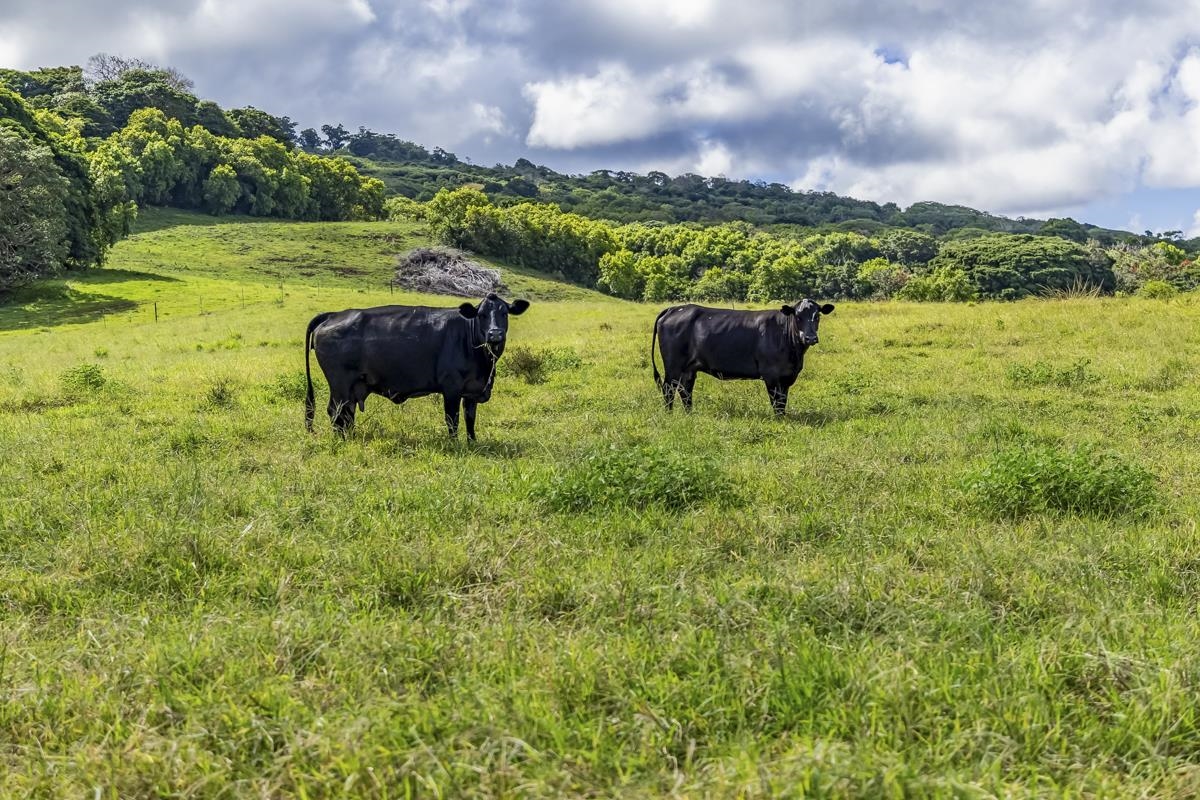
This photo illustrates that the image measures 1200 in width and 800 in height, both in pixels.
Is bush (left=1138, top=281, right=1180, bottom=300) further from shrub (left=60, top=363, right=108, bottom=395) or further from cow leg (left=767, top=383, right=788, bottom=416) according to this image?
shrub (left=60, top=363, right=108, bottom=395)

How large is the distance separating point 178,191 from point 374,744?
4295 inches

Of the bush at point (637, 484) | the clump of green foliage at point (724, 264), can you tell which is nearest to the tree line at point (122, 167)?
the clump of green foliage at point (724, 264)

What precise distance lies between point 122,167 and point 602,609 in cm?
9148

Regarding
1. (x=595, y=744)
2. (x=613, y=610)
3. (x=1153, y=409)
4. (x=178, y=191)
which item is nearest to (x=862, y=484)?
(x=613, y=610)

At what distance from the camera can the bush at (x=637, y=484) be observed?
6090 millimetres

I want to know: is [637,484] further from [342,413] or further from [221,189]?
[221,189]

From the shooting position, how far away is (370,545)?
16.8ft

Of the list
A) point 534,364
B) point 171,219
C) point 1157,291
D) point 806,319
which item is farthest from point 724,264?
point 806,319

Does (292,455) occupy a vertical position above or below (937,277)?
below

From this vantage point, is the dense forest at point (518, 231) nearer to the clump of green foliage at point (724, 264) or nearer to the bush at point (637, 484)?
the clump of green foliage at point (724, 264)

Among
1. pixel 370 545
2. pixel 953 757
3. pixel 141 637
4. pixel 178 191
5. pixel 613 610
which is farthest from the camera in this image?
pixel 178 191

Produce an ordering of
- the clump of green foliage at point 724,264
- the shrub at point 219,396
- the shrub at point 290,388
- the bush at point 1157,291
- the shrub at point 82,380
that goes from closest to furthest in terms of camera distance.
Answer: the shrub at point 219,396 → the shrub at point 290,388 → the shrub at point 82,380 → the bush at point 1157,291 → the clump of green foliage at point 724,264

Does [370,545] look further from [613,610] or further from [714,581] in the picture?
[714,581]

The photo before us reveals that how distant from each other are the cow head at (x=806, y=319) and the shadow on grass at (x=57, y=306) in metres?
37.7
